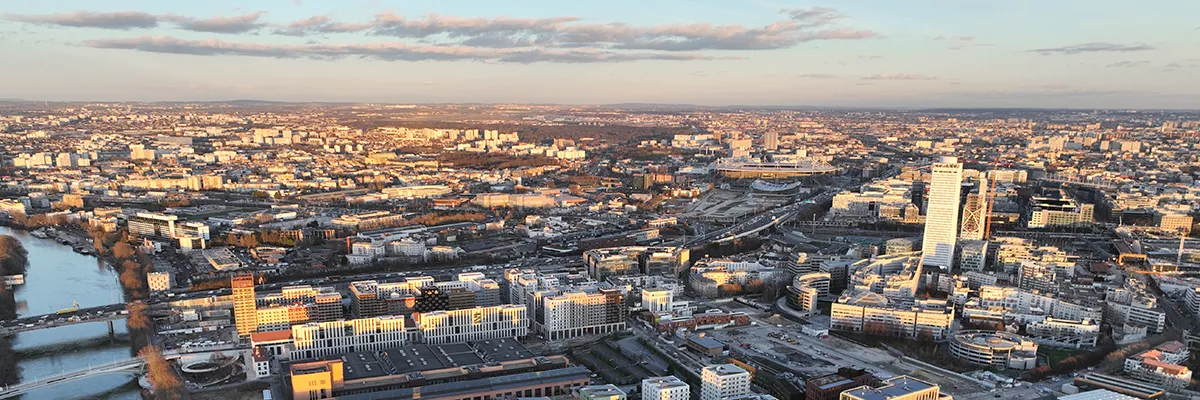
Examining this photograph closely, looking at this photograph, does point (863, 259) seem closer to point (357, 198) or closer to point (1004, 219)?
point (1004, 219)

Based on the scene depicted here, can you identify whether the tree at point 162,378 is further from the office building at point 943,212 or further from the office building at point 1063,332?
the office building at point 943,212

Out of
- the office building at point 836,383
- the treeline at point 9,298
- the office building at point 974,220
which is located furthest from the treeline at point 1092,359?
the treeline at point 9,298

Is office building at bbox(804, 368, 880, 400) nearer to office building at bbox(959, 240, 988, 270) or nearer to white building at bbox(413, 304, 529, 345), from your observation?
white building at bbox(413, 304, 529, 345)

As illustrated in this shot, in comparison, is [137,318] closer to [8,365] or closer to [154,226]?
[8,365]

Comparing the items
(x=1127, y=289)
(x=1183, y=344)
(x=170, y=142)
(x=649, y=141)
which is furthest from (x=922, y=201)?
(x=170, y=142)

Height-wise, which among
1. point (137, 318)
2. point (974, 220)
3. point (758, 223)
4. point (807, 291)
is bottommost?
point (758, 223)

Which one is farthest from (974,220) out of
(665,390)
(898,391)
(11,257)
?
(11,257)
